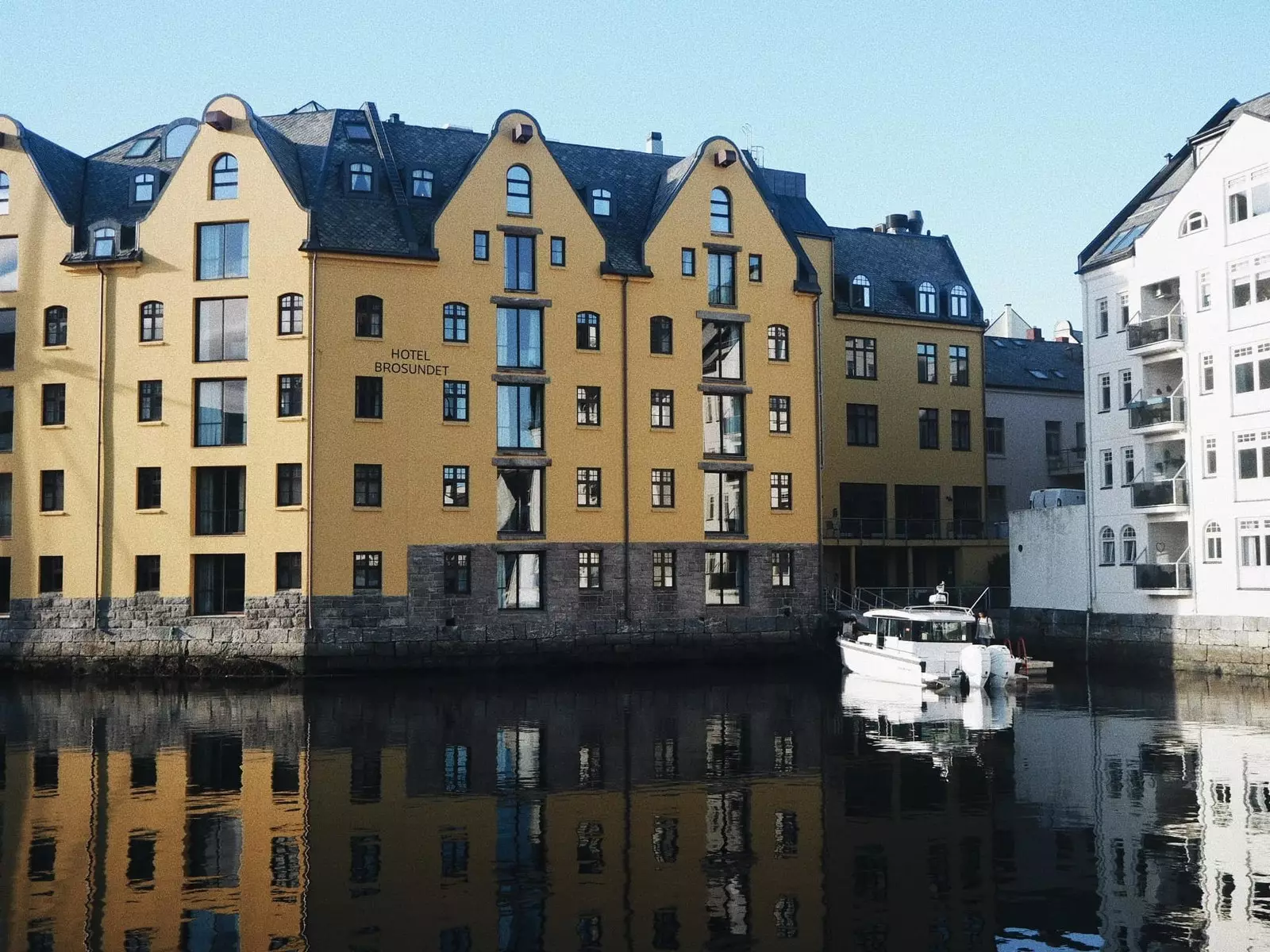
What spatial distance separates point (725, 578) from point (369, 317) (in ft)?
58.9

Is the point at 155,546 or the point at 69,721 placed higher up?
the point at 155,546

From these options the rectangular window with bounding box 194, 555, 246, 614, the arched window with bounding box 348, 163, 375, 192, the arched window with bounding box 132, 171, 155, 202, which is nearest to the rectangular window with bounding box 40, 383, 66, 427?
the rectangular window with bounding box 194, 555, 246, 614

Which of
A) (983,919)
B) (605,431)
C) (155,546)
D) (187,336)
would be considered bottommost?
(983,919)

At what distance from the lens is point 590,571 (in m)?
54.5

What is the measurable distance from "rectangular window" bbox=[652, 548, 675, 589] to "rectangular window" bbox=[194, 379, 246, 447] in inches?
659

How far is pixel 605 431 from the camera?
55.3 meters

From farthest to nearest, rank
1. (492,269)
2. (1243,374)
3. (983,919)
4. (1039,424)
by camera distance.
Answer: (1039,424) < (492,269) < (1243,374) < (983,919)

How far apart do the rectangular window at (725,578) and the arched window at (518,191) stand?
52.2ft

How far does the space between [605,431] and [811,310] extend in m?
11.4

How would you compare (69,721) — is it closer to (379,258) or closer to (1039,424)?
(379,258)

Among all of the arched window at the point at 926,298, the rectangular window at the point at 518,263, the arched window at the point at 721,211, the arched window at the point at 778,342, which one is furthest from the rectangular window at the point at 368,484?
the arched window at the point at 926,298

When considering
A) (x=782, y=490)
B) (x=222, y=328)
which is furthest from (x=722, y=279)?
(x=222, y=328)

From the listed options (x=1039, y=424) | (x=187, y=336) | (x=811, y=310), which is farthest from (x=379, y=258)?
(x=1039, y=424)

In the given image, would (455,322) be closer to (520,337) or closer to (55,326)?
(520,337)
